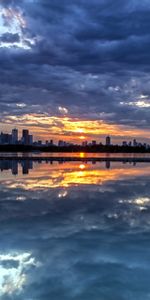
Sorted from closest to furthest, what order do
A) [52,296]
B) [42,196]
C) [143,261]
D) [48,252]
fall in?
1. [52,296]
2. [143,261]
3. [48,252]
4. [42,196]

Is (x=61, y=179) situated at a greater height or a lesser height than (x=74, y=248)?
greater

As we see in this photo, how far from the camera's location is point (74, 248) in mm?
9438

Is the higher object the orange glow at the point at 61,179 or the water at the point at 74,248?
the orange glow at the point at 61,179

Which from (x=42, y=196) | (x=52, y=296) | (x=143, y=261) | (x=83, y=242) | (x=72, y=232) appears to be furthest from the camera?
(x=42, y=196)

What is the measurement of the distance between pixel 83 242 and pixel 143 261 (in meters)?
1.96

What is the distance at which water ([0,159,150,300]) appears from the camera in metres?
6.95

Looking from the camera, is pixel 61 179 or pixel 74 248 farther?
pixel 61 179

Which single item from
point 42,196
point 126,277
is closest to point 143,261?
point 126,277

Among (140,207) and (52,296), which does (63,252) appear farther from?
(140,207)

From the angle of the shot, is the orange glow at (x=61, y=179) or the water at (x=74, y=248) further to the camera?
the orange glow at (x=61, y=179)

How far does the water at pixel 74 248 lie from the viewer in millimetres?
6953

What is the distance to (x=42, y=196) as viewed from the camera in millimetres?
18094

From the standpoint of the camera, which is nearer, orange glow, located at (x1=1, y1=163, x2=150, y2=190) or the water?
the water

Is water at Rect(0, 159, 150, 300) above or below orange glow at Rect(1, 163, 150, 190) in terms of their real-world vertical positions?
below
